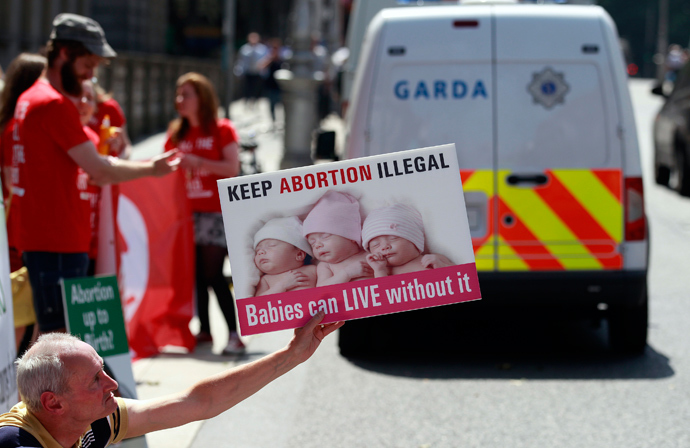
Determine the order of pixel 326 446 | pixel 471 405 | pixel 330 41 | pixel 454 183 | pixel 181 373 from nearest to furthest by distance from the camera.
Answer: pixel 454 183 < pixel 326 446 < pixel 471 405 < pixel 181 373 < pixel 330 41

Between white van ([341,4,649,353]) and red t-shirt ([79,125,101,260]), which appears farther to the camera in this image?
white van ([341,4,649,353])

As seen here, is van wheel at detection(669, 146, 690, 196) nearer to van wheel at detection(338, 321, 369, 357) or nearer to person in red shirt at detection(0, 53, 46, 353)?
van wheel at detection(338, 321, 369, 357)

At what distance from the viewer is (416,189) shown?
296 cm

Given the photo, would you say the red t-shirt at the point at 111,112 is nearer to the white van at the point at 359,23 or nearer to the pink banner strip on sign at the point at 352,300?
the pink banner strip on sign at the point at 352,300

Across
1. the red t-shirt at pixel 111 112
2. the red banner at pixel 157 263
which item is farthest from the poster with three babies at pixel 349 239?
the red t-shirt at pixel 111 112

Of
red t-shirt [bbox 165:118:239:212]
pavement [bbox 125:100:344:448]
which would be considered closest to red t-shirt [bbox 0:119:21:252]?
pavement [bbox 125:100:344:448]

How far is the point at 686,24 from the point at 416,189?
8321 centimetres

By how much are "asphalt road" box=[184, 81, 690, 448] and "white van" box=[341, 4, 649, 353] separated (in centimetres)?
50

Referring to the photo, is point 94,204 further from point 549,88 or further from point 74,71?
point 549,88

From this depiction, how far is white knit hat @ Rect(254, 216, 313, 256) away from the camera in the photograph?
292 centimetres

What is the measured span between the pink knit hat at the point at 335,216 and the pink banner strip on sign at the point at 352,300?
154 millimetres

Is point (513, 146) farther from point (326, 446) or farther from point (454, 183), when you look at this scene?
point (454, 183)

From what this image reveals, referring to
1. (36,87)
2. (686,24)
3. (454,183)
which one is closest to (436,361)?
(36,87)

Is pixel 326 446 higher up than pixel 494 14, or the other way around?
pixel 494 14
